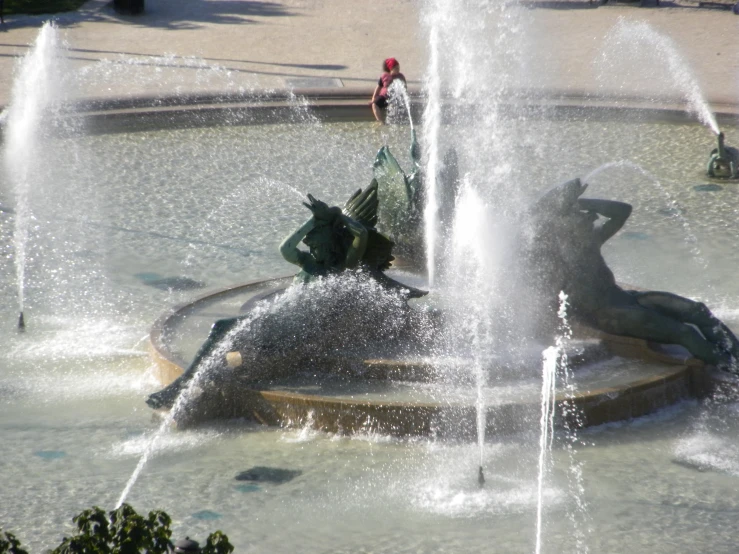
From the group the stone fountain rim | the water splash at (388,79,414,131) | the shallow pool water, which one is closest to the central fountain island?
the shallow pool water

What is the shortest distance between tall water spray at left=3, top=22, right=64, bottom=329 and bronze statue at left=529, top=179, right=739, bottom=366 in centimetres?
524

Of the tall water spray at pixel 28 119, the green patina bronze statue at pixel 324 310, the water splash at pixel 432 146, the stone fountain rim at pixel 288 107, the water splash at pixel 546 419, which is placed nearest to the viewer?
the water splash at pixel 546 419

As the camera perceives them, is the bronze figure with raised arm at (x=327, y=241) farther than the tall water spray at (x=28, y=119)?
No

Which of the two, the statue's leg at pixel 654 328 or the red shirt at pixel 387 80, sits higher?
the red shirt at pixel 387 80

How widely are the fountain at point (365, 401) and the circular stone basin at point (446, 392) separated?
1 centimetres

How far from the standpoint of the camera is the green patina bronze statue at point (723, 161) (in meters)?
13.5

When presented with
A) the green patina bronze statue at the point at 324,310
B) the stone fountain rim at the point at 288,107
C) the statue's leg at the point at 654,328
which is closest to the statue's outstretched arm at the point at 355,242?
the green patina bronze statue at the point at 324,310

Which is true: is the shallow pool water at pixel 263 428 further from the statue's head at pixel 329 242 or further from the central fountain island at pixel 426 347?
the statue's head at pixel 329 242

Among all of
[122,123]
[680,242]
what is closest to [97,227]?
[122,123]

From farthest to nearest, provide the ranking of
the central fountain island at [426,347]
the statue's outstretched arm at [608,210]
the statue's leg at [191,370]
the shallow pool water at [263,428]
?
the statue's outstretched arm at [608,210], the statue's leg at [191,370], the central fountain island at [426,347], the shallow pool water at [263,428]

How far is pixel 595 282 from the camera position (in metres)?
8.08

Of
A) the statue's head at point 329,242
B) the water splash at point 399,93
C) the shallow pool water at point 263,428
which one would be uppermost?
the water splash at point 399,93

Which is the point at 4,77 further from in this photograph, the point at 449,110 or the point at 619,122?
the point at 619,122

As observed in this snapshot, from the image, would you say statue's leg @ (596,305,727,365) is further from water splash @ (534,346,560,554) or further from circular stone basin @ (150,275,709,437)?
water splash @ (534,346,560,554)
